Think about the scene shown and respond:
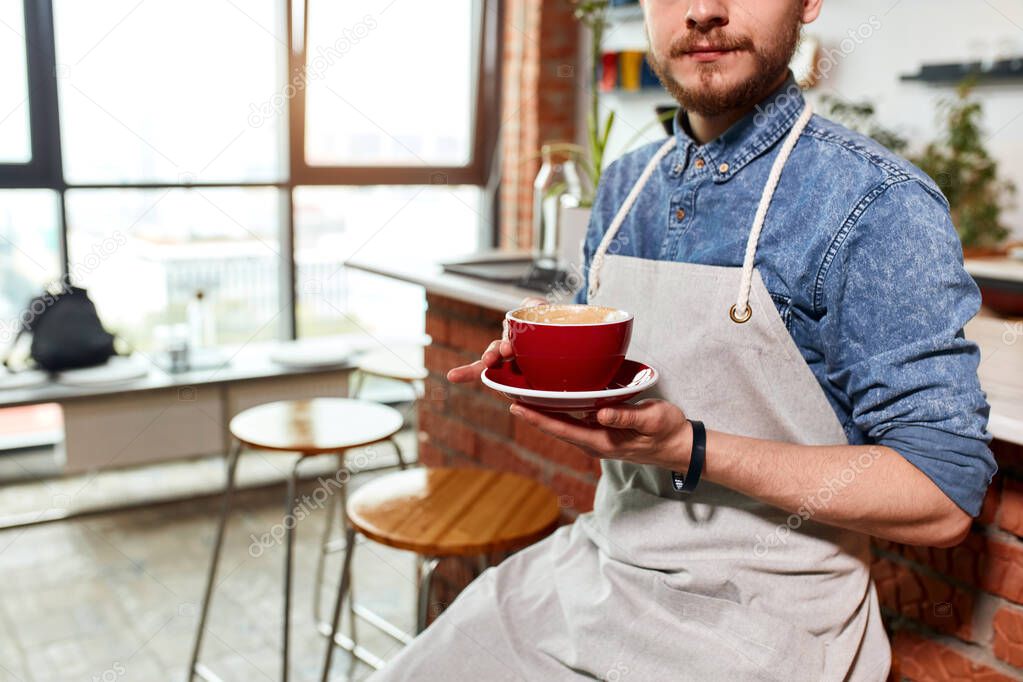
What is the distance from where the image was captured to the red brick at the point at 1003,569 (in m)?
1.19

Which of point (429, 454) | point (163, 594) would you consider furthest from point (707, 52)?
point (163, 594)

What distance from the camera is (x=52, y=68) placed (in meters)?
3.70

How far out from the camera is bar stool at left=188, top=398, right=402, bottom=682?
6.59ft

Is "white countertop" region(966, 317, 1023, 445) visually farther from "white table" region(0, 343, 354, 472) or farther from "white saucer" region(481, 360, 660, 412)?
"white table" region(0, 343, 354, 472)

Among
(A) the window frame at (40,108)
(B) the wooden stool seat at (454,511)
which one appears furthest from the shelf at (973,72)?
(A) the window frame at (40,108)

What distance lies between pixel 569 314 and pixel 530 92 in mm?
3858

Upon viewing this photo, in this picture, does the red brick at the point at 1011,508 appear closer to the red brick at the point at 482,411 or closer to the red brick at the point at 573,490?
the red brick at the point at 573,490

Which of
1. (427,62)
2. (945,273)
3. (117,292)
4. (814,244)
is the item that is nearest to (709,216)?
(814,244)

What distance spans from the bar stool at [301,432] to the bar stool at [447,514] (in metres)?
0.26

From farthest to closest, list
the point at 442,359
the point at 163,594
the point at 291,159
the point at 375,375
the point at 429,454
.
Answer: the point at 291,159 < the point at 375,375 < the point at 163,594 < the point at 429,454 < the point at 442,359

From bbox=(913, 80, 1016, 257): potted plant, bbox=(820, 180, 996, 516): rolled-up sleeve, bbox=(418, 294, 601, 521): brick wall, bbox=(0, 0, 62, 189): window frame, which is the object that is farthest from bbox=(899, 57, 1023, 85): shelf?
bbox=(0, 0, 62, 189): window frame

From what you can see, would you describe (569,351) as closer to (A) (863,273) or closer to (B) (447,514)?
(A) (863,273)

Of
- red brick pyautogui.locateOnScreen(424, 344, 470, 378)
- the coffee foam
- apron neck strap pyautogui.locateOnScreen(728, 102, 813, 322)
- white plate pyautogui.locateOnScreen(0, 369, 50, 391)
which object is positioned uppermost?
apron neck strap pyautogui.locateOnScreen(728, 102, 813, 322)

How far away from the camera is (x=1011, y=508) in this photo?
3.92 ft
